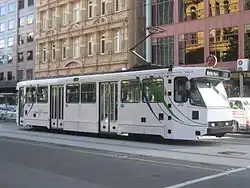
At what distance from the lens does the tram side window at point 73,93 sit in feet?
76.2

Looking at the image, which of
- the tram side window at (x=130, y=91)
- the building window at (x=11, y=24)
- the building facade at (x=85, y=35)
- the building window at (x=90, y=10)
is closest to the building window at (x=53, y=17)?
the building facade at (x=85, y=35)

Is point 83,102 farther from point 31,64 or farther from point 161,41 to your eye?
point 31,64

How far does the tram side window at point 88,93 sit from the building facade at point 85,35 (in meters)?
21.5

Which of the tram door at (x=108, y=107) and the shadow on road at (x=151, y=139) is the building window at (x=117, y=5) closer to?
the shadow on road at (x=151, y=139)

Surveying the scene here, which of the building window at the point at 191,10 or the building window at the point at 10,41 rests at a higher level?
the building window at the point at 10,41

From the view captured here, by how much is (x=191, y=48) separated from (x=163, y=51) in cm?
329

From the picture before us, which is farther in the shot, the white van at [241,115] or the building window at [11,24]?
the building window at [11,24]

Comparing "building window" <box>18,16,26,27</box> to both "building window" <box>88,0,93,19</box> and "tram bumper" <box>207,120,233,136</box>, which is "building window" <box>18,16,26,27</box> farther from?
"tram bumper" <box>207,120,233,136</box>

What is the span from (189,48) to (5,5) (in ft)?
143

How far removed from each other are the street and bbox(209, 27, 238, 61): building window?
2276 cm

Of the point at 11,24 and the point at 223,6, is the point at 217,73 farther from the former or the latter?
the point at 11,24

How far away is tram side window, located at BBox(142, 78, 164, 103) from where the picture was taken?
18734mm

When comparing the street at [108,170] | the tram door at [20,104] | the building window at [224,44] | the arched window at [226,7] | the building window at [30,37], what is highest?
the building window at [30,37]

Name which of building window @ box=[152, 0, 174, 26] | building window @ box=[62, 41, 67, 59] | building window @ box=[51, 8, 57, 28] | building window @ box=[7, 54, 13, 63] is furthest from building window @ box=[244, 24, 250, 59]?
building window @ box=[7, 54, 13, 63]
